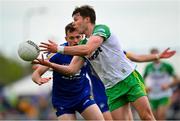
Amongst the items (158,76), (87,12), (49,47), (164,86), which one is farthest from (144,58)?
(158,76)

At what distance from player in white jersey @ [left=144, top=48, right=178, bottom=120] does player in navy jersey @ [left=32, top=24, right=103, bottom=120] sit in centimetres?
681

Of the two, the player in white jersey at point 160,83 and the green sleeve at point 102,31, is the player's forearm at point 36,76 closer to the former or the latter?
the green sleeve at point 102,31

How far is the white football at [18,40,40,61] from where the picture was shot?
429 inches

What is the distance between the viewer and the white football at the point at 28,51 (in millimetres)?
10898

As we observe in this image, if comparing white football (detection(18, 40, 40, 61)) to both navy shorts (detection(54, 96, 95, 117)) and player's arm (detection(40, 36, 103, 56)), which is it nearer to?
player's arm (detection(40, 36, 103, 56))

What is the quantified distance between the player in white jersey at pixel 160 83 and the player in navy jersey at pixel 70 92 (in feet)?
22.3

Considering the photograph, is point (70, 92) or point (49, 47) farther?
point (70, 92)

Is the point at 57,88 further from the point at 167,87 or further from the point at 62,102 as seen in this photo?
the point at 167,87

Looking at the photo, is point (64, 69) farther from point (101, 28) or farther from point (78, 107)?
point (78, 107)

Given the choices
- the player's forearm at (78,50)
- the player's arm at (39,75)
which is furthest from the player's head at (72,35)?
the player's forearm at (78,50)

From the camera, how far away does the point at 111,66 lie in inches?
461

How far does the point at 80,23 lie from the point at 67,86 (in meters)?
1.55

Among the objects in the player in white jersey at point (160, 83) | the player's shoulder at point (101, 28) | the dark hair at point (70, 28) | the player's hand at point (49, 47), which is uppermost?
the player's shoulder at point (101, 28)

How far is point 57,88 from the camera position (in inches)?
494
